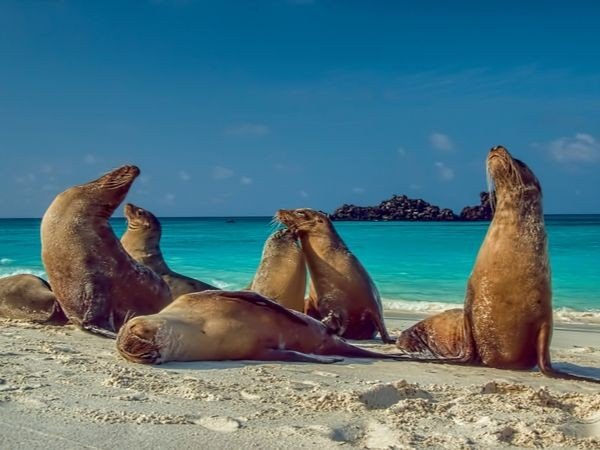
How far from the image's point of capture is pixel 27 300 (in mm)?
7832

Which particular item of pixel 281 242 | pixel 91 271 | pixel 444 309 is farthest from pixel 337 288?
pixel 444 309

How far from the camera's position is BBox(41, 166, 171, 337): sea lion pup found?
6836 mm

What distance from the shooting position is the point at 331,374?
189 inches

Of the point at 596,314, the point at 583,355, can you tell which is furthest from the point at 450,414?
the point at 596,314

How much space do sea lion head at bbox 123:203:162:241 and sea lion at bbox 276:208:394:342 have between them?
1.63 metres

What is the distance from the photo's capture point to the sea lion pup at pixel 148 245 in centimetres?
866

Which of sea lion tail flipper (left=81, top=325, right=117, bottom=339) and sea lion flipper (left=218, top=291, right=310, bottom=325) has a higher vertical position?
sea lion flipper (left=218, top=291, right=310, bottom=325)

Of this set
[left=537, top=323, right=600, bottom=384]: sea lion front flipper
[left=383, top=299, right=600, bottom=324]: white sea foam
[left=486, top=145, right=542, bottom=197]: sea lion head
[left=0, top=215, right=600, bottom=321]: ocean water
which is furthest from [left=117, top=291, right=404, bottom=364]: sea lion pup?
[left=383, top=299, right=600, bottom=324]: white sea foam

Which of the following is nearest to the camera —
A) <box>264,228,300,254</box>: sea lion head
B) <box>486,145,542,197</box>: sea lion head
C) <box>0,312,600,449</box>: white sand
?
<box>0,312,600,449</box>: white sand

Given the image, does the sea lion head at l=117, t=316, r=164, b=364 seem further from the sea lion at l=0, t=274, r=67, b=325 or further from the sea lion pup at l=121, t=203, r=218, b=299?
the sea lion pup at l=121, t=203, r=218, b=299

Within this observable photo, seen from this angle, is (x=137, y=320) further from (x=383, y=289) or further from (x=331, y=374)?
(x=383, y=289)

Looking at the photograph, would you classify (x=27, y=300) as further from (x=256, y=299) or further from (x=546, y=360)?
(x=546, y=360)

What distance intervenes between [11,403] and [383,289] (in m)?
12.7

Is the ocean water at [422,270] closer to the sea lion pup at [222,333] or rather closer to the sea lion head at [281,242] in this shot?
the sea lion head at [281,242]
